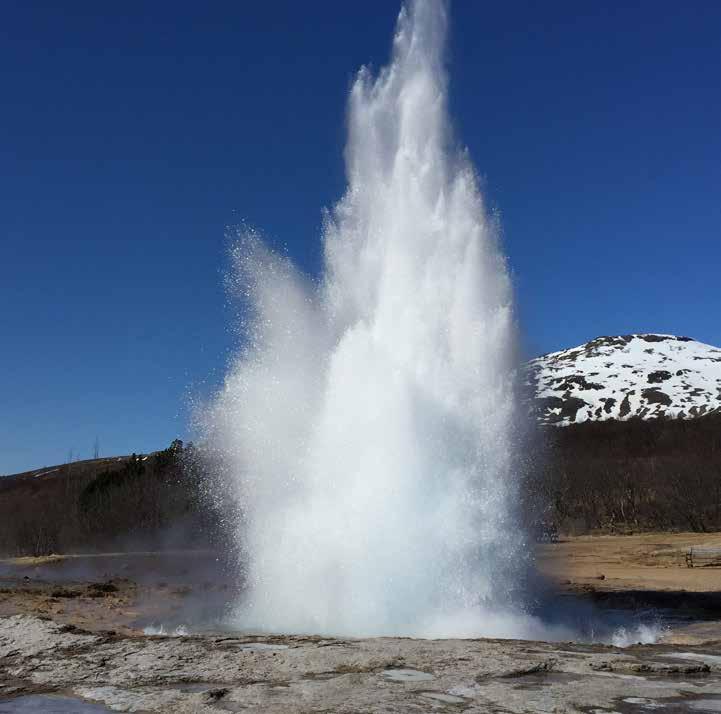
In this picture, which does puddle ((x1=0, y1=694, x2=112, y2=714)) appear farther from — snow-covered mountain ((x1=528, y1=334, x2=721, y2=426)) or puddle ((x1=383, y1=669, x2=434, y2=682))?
snow-covered mountain ((x1=528, y1=334, x2=721, y2=426))

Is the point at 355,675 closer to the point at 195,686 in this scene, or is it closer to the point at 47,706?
the point at 195,686

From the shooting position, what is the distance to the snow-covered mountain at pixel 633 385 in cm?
13175

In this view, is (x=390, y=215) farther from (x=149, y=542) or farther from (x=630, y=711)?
(x=149, y=542)

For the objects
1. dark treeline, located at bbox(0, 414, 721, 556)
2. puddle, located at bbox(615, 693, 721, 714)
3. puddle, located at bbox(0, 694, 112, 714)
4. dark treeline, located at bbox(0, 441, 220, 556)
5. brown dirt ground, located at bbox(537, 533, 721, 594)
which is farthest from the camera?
dark treeline, located at bbox(0, 441, 220, 556)

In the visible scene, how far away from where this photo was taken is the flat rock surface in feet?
23.6

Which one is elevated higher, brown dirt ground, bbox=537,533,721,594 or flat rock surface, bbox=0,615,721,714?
brown dirt ground, bbox=537,533,721,594

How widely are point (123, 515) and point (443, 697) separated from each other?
58432 mm

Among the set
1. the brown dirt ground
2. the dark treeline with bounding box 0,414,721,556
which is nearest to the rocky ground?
the brown dirt ground

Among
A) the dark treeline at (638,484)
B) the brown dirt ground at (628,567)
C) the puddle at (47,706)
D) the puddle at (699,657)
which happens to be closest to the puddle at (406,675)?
the puddle at (47,706)

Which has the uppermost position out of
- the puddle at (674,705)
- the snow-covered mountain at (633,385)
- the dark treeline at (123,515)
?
the snow-covered mountain at (633,385)

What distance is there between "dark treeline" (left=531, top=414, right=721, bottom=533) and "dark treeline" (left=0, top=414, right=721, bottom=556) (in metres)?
0.09

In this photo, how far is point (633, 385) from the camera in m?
154

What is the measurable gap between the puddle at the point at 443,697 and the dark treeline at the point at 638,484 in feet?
103

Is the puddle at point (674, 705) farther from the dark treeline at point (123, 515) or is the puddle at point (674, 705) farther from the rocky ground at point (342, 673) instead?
the dark treeline at point (123, 515)
